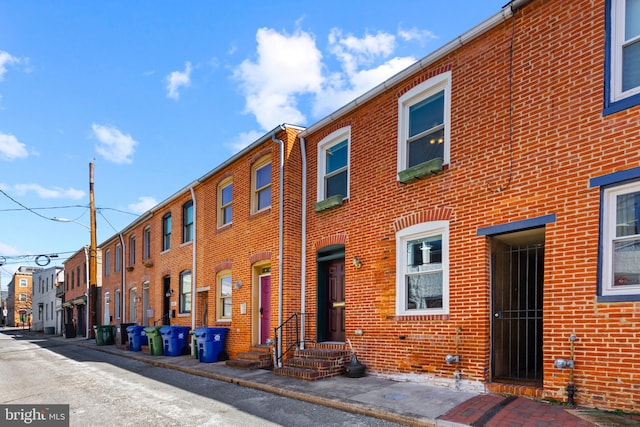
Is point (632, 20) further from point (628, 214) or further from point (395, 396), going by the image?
point (395, 396)

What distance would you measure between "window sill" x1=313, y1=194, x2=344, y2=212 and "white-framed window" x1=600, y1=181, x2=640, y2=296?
18.2ft

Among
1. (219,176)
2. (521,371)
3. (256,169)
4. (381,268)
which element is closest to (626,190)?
(521,371)

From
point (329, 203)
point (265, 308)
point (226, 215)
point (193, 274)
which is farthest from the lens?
point (193, 274)

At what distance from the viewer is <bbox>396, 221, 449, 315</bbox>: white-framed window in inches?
326

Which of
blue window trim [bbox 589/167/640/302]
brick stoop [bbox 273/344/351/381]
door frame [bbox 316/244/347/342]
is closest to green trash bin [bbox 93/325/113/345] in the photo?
brick stoop [bbox 273/344/351/381]

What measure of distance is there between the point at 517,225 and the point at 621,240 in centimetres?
144

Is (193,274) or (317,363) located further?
(193,274)

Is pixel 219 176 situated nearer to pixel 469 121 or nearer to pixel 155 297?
pixel 155 297

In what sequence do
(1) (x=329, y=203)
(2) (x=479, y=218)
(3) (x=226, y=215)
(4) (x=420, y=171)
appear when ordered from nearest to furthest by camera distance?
(2) (x=479, y=218) < (4) (x=420, y=171) < (1) (x=329, y=203) < (3) (x=226, y=215)

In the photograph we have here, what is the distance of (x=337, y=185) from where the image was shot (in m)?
11.2

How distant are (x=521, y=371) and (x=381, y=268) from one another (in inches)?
122

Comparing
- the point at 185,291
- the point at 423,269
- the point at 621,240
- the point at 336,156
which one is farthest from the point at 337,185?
the point at 185,291

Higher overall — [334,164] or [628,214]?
[334,164]

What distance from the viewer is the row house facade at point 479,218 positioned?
20.1 ft
